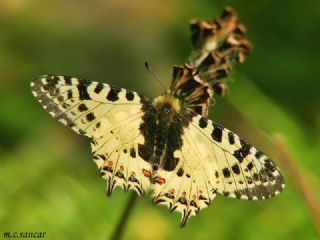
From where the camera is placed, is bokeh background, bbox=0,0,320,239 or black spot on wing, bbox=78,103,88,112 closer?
black spot on wing, bbox=78,103,88,112

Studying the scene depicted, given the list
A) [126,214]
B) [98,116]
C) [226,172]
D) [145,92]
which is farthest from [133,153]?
[145,92]

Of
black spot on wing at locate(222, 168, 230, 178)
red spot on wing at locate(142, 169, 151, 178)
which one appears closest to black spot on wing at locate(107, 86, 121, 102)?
red spot on wing at locate(142, 169, 151, 178)

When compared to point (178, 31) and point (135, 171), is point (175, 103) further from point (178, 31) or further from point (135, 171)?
point (178, 31)

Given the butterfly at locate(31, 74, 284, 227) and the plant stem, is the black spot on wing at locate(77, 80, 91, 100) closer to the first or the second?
the butterfly at locate(31, 74, 284, 227)

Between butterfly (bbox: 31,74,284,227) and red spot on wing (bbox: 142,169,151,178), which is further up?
butterfly (bbox: 31,74,284,227)

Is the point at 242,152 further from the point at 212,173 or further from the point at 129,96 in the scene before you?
the point at 129,96

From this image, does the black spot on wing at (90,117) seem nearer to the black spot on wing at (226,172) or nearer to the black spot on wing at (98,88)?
the black spot on wing at (98,88)

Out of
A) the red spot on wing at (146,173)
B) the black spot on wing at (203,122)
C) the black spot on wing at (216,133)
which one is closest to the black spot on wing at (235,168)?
the black spot on wing at (216,133)
